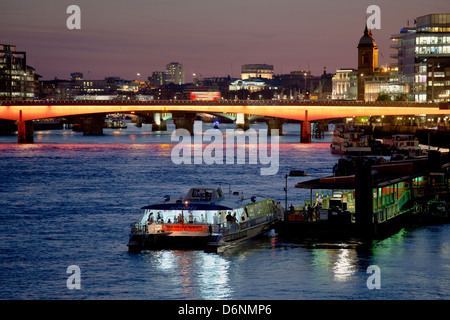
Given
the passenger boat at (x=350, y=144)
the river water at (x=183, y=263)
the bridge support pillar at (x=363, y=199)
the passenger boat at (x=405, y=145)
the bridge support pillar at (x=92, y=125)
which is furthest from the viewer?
the bridge support pillar at (x=92, y=125)

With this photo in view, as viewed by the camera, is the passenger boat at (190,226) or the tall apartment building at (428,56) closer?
the passenger boat at (190,226)

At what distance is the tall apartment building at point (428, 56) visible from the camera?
568 ft

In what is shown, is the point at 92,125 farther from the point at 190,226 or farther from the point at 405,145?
the point at 190,226

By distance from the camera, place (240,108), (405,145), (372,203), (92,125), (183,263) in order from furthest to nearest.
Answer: (92,125)
(240,108)
(405,145)
(372,203)
(183,263)

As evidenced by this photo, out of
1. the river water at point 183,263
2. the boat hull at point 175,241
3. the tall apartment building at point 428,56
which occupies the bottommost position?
the river water at point 183,263

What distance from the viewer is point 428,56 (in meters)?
189

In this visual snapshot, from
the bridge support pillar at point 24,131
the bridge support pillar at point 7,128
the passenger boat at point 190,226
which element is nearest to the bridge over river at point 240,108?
the bridge support pillar at point 24,131

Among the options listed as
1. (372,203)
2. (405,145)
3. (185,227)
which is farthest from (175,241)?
(405,145)

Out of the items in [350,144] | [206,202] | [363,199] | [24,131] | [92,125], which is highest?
[92,125]

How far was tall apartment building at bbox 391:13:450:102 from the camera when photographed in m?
173

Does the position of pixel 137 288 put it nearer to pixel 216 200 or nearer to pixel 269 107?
pixel 216 200

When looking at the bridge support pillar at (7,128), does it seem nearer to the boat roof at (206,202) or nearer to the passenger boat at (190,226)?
the boat roof at (206,202)

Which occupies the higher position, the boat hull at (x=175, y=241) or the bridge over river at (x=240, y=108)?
the bridge over river at (x=240, y=108)
